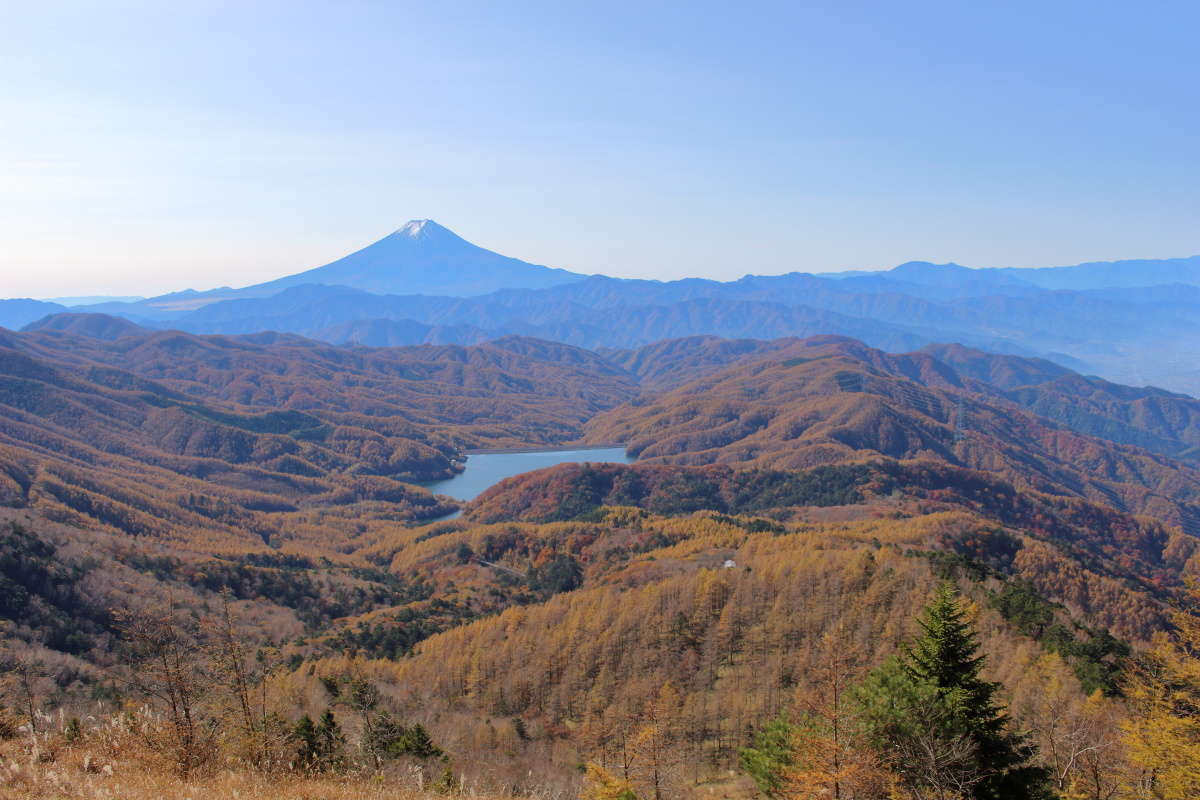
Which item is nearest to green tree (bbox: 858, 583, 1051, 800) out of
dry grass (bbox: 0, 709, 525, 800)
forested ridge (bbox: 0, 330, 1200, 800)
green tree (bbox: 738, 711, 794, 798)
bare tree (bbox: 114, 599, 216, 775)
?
forested ridge (bbox: 0, 330, 1200, 800)

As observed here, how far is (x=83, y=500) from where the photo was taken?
10388cm

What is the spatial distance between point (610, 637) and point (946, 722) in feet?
121

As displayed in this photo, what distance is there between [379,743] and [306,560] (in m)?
78.5

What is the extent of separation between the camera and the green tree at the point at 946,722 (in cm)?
1978

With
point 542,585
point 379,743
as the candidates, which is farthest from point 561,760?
point 542,585

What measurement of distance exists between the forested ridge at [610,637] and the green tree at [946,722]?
90 millimetres

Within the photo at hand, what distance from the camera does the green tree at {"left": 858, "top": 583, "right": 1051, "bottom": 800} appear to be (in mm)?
19781

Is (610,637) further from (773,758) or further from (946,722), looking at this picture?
(946,722)

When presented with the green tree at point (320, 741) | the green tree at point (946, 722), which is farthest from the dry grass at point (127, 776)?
the green tree at point (946, 722)

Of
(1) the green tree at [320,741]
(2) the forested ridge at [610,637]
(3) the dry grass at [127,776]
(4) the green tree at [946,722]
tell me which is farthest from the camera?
(1) the green tree at [320,741]

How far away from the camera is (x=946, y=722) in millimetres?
20375

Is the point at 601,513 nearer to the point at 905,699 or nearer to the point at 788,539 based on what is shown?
the point at 788,539

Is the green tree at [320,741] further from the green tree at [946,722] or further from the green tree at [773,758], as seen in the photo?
the green tree at [946,722]

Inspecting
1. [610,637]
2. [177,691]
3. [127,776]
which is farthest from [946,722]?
[610,637]
